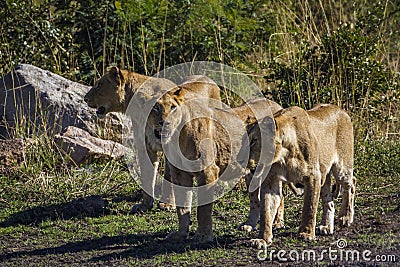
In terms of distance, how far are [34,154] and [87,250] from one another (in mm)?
2906

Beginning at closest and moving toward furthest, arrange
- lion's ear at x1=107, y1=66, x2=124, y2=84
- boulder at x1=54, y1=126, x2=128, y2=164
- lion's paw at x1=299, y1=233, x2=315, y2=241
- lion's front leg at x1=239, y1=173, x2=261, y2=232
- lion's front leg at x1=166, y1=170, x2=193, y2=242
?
lion's paw at x1=299, y1=233, x2=315, y2=241, lion's front leg at x1=166, y1=170, x2=193, y2=242, lion's front leg at x1=239, y1=173, x2=261, y2=232, lion's ear at x1=107, y1=66, x2=124, y2=84, boulder at x1=54, y1=126, x2=128, y2=164

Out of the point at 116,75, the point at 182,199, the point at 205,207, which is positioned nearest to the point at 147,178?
the point at 116,75

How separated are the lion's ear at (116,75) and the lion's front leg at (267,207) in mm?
2381

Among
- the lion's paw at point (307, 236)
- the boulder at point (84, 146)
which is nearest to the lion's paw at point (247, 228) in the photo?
the lion's paw at point (307, 236)

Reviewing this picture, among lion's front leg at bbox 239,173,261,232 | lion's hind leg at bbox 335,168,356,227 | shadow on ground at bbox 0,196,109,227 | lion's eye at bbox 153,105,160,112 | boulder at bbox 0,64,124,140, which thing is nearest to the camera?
lion's eye at bbox 153,105,160,112

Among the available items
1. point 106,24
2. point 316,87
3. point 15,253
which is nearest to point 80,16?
point 106,24

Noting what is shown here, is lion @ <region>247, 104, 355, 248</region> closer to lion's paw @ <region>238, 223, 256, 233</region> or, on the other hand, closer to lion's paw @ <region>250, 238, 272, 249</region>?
lion's paw @ <region>250, 238, 272, 249</region>

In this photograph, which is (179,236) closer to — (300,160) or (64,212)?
(300,160)

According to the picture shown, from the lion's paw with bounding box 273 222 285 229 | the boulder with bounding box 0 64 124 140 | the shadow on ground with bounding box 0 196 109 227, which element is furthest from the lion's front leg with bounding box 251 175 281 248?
the boulder with bounding box 0 64 124 140

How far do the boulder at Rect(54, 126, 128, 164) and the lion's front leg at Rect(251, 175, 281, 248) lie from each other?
355cm

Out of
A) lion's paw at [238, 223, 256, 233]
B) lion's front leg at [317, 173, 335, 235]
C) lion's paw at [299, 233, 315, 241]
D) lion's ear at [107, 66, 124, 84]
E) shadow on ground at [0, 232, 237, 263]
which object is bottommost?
shadow on ground at [0, 232, 237, 263]

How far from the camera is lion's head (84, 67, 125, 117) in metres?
8.40

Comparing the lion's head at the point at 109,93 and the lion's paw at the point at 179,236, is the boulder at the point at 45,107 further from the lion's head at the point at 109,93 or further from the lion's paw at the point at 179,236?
the lion's paw at the point at 179,236

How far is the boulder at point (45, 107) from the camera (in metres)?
10.6
